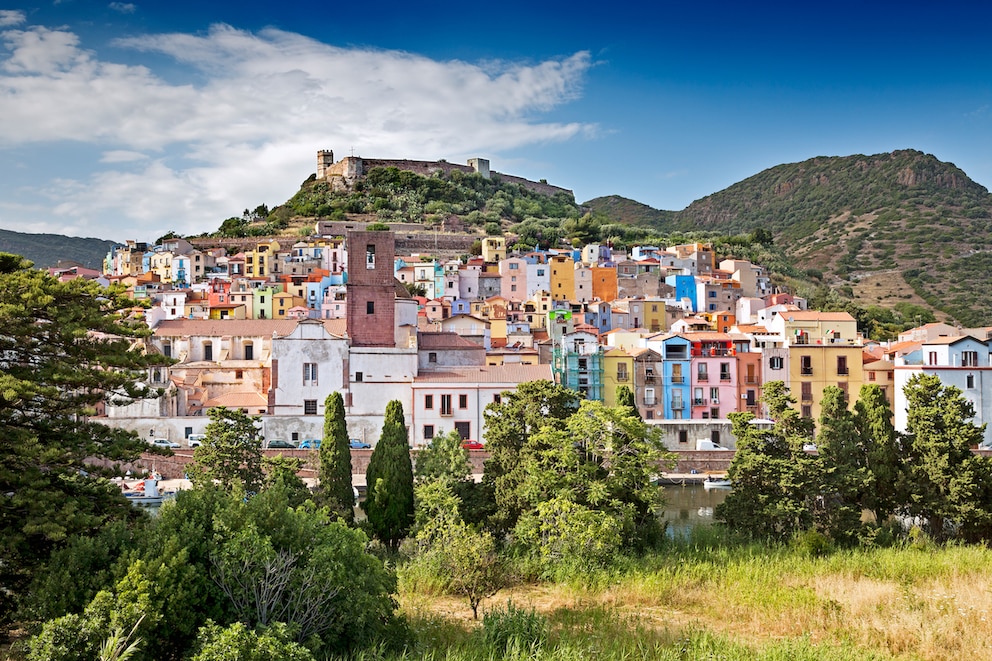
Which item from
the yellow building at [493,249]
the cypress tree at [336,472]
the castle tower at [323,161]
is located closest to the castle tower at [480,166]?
the castle tower at [323,161]

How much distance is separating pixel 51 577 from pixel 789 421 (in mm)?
15320

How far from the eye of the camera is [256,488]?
21.6 metres

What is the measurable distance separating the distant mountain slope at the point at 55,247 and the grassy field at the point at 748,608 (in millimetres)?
117229

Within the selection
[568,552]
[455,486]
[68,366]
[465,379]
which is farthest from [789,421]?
[465,379]

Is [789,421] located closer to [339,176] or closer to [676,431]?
[676,431]

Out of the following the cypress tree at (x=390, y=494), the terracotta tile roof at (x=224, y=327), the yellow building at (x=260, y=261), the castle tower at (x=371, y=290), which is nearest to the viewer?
the cypress tree at (x=390, y=494)

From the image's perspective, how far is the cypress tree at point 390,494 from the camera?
65.9 feet

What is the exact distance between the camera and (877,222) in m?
108

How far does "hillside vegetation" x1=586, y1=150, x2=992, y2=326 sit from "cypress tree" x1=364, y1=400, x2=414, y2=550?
62.2 m

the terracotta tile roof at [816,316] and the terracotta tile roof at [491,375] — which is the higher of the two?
the terracotta tile roof at [816,316]

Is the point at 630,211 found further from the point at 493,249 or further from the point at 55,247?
the point at 55,247

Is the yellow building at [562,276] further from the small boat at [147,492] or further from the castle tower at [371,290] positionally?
the small boat at [147,492]

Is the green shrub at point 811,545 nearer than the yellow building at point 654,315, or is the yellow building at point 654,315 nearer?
the green shrub at point 811,545

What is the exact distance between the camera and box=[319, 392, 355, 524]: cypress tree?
21266mm
